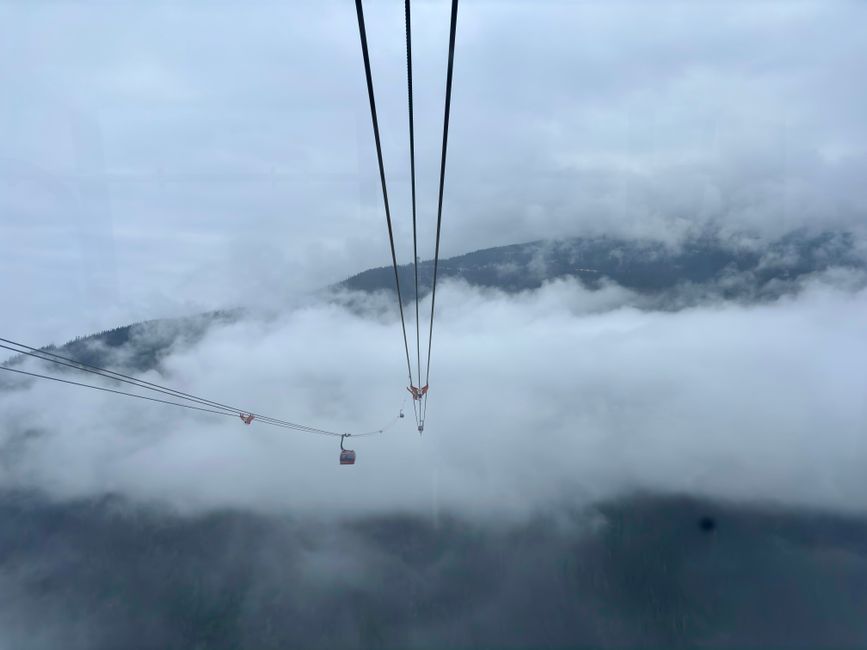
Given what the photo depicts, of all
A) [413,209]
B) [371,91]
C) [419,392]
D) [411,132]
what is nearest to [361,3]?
[371,91]

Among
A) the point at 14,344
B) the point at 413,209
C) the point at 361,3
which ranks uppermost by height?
the point at 361,3

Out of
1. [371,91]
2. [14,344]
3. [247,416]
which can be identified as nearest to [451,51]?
[371,91]

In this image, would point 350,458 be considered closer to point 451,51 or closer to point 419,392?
point 419,392

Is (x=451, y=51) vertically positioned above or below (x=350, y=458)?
above

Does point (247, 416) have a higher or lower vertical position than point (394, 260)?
lower

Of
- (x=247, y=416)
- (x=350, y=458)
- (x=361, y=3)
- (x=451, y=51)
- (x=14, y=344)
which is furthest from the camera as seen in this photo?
(x=350, y=458)

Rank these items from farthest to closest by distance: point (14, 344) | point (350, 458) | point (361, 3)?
point (350, 458) → point (14, 344) → point (361, 3)

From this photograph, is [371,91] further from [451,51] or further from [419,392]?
[419,392]

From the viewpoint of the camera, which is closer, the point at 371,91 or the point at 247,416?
the point at 371,91

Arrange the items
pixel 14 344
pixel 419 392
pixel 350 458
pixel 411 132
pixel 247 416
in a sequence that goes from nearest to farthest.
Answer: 1. pixel 411 132
2. pixel 14 344
3. pixel 247 416
4. pixel 419 392
5. pixel 350 458
